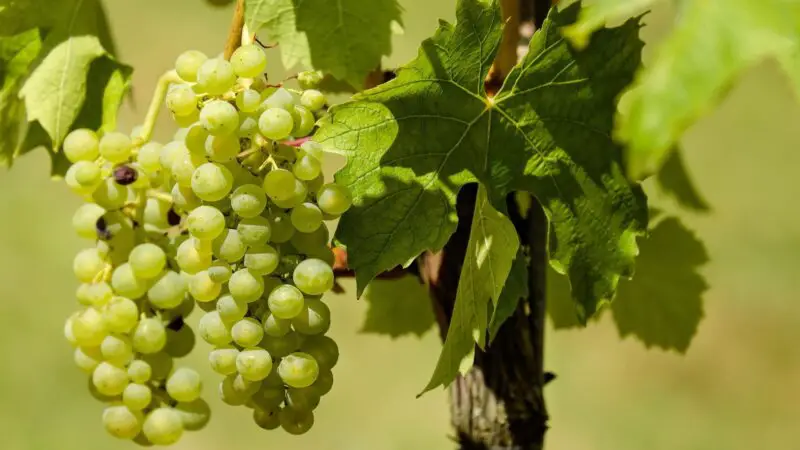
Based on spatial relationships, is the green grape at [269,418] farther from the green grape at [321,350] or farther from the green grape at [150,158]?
the green grape at [150,158]

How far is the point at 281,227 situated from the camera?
1.57 ft

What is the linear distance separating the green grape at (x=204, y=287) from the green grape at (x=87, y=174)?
9 centimetres

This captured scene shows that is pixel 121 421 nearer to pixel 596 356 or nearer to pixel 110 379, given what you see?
pixel 110 379

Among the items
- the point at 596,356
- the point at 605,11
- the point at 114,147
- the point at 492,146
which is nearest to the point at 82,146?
the point at 114,147

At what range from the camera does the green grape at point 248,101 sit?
1.51 ft

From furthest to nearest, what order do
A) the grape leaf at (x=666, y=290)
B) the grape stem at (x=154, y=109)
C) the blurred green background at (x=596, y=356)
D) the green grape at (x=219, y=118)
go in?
the blurred green background at (x=596, y=356) < the grape leaf at (x=666, y=290) < the grape stem at (x=154, y=109) < the green grape at (x=219, y=118)

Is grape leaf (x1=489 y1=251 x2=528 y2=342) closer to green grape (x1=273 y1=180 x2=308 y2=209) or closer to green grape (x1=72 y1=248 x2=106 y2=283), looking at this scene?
green grape (x1=273 y1=180 x2=308 y2=209)

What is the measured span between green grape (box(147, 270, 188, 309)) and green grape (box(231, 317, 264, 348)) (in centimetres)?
7

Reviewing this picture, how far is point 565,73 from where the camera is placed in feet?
1.53

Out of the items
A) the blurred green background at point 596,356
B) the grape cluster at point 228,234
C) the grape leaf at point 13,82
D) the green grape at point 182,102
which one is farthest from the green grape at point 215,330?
the blurred green background at point 596,356

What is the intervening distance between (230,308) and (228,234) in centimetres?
4

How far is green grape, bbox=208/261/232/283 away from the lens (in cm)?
48

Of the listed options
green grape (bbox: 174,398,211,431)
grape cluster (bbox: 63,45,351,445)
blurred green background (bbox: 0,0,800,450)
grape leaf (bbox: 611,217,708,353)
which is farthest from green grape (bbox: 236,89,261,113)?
blurred green background (bbox: 0,0,800,450)

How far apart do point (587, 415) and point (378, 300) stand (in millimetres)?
1395
